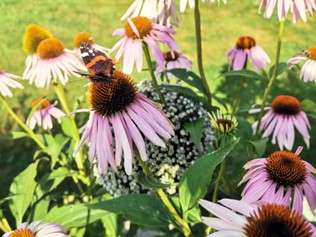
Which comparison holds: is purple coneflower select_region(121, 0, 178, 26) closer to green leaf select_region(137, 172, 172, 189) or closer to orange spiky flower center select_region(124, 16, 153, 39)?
orange spiky flower center select_region(124, 16, 153, 39)

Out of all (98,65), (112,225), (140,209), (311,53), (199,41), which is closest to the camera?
(98,65)

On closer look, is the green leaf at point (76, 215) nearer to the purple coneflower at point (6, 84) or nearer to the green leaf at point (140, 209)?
the green leaf at point (140, 209)

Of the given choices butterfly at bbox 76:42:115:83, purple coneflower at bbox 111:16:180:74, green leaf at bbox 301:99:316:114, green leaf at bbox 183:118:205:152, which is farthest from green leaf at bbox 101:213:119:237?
green leaf at bbox 301:99:316:114

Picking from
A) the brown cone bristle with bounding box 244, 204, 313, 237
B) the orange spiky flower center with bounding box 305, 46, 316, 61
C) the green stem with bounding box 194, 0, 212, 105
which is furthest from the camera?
the orange spiky flower center with bounding box 305, 46, 316, 61

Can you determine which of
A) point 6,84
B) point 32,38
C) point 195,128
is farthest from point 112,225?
point 32,38

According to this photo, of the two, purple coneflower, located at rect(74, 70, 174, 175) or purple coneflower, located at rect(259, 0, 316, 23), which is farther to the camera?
purple coneflower, located at rect(259, 0, 316, 23)

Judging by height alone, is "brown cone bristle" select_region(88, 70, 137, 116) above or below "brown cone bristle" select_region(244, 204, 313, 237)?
above

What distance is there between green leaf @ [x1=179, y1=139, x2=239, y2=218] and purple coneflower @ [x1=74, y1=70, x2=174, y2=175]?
0.09 meters

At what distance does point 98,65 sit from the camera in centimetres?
92

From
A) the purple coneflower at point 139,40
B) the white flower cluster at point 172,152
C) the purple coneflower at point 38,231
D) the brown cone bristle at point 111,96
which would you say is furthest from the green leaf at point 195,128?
the purple coneflower at point 38,231

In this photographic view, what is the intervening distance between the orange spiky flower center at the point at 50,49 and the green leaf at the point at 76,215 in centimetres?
56

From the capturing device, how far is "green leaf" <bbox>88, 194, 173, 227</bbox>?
1.02 m

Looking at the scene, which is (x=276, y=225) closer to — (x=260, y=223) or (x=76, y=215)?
(x=260, y=223)

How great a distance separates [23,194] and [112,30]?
239 centimetres
